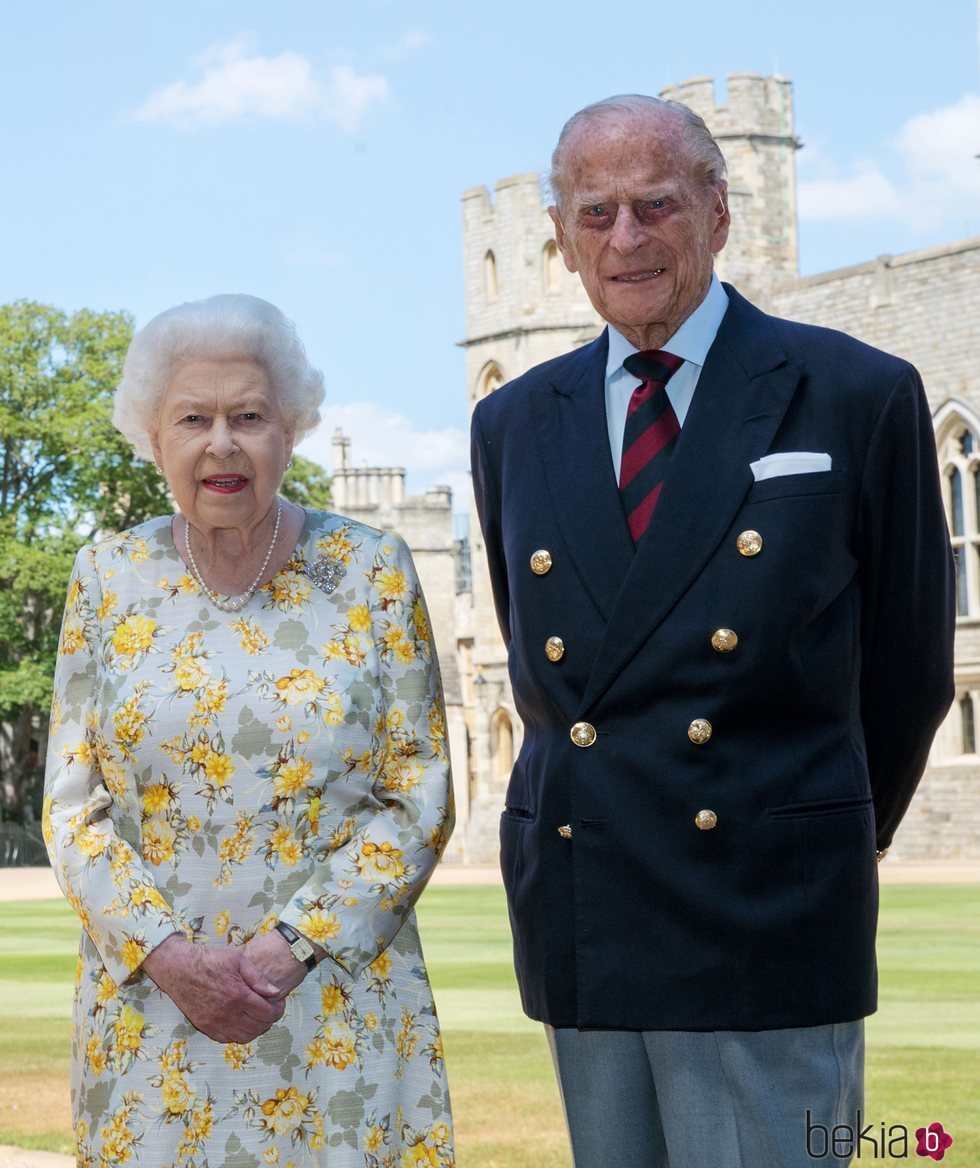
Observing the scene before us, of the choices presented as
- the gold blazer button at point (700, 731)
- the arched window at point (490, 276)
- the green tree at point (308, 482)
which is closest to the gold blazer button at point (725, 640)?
the gold blazer button at point (700, 731)

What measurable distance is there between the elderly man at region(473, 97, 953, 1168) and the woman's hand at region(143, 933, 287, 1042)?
0.49 metres

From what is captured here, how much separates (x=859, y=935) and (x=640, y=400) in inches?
38.8

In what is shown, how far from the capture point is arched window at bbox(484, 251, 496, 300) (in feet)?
133

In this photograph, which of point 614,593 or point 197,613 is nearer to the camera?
point 614,593

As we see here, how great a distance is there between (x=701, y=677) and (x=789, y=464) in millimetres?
394

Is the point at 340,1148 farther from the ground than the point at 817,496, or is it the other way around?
the point at 817,496

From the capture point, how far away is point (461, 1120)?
22.6 ft

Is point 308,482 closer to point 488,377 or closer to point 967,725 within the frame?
point 488,377

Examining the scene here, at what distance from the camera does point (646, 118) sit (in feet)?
10.2

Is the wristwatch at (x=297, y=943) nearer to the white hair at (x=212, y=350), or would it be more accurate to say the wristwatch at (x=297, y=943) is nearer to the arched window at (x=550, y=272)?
the white hair at (x=212, y=350)

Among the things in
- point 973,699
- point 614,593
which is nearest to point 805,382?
point 614,593

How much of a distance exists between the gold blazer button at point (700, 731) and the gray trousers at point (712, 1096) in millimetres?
475

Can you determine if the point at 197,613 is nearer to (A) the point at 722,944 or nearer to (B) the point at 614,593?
(B) the point at 614,593

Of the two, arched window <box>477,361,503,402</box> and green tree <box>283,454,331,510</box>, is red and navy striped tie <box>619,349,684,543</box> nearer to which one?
green tree <box>283,454,331,510</box>
